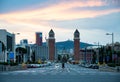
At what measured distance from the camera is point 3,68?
65500 mm

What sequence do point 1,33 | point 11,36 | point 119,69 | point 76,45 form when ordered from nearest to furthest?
1. point 119,69
2. point 1,33
3. point 11,36
4. point 76,45

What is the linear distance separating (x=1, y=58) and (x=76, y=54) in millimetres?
74169

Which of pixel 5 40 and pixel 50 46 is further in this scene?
pixel 50 46

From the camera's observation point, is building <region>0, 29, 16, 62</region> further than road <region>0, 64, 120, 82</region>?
Yes

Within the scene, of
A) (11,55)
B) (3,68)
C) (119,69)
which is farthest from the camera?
(11,55)

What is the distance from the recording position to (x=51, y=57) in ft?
651

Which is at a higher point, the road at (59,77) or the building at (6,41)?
the building at (6,41)

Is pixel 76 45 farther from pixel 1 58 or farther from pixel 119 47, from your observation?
pixel 1 58

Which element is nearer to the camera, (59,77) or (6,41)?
(59,77)

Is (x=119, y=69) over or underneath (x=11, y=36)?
underneath

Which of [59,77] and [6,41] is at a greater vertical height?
[6,41]

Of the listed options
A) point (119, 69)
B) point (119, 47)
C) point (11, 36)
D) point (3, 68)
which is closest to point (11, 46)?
point (11, 36)

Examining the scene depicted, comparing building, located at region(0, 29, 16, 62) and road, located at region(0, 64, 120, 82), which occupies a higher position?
building, located at region(0, 29, 16, 62)

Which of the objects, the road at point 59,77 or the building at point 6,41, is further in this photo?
the building at point 6,41
